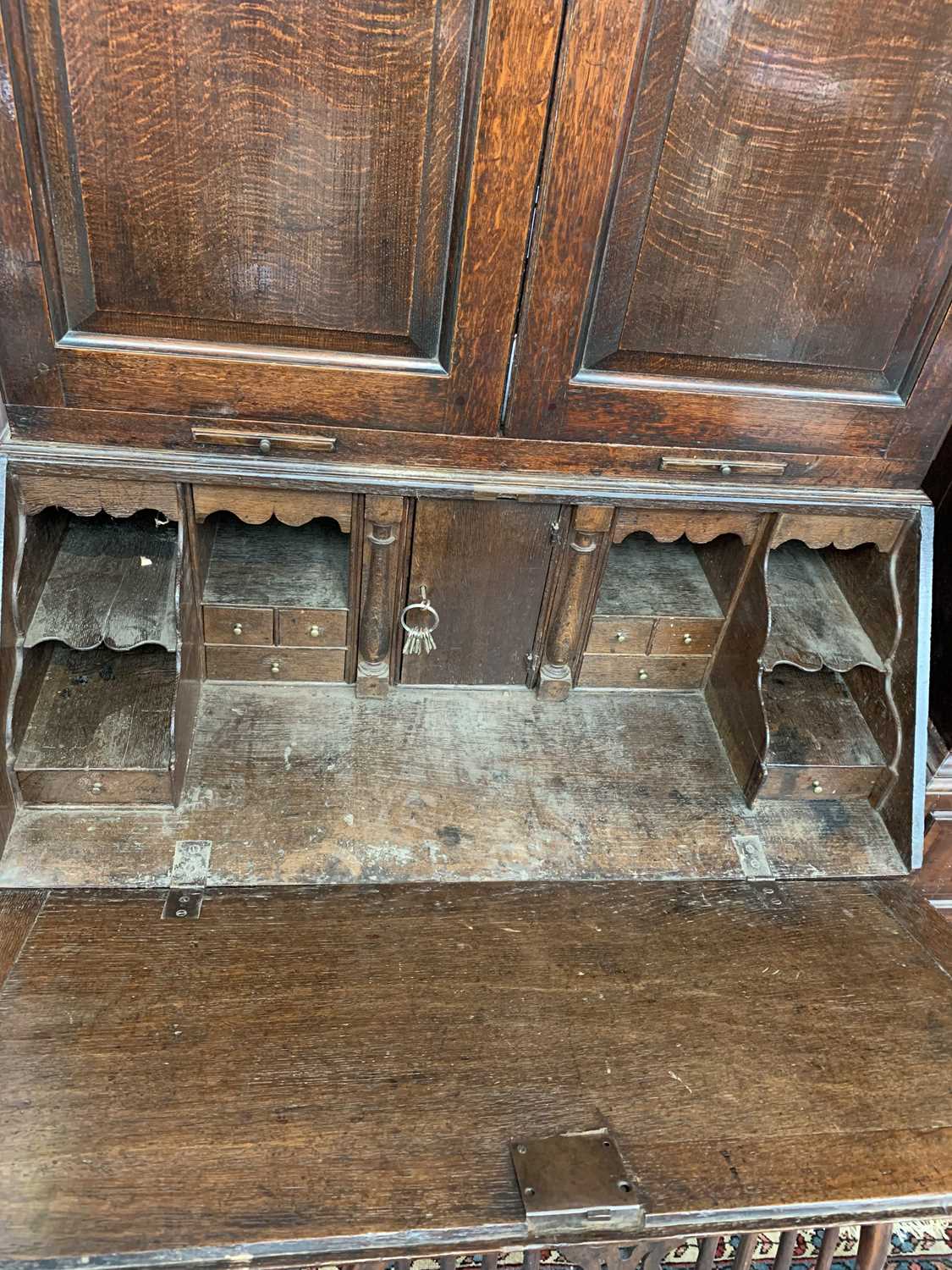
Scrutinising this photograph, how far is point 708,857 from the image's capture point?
1.63 m

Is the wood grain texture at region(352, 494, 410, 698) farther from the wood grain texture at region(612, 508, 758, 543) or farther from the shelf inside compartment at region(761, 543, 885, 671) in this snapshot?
the shelf inside compartment at region(761, 543, 885, 671)

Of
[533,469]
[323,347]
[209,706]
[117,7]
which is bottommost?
[209,706]

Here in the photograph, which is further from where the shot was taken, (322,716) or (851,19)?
(322,716)

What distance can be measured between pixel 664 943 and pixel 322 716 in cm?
74

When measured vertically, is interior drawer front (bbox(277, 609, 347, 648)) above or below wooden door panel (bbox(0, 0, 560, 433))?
below

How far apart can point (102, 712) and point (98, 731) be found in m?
0.05

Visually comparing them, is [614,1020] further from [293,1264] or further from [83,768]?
[83,768]

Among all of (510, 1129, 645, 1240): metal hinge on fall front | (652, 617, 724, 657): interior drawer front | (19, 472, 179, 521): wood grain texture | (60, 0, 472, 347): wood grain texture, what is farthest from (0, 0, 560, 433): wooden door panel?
(510, 1129, 645, 1240): metal hinge on fall front

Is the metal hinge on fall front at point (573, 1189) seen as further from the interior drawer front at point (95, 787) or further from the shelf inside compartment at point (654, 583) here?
the shelf inside compartment at point (654, 583)

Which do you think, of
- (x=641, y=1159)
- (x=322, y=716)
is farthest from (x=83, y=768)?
(x=641, y=1159)

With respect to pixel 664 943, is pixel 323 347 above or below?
above

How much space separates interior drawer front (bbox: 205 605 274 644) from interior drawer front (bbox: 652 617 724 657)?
2.47 ft

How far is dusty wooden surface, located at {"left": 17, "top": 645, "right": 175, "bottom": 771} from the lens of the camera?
1.52 meters

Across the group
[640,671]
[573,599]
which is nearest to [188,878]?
[573,599]
